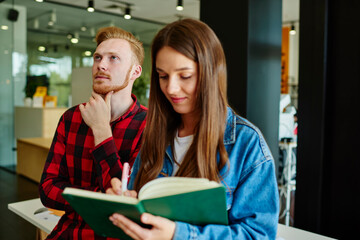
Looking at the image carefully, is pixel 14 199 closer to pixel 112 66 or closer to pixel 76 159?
pixel 76 159

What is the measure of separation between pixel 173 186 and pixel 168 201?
4cm

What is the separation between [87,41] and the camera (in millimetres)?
6414

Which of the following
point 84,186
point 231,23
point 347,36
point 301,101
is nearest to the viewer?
point 84,186

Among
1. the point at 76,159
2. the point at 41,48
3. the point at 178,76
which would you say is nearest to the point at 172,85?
the point at 178,76

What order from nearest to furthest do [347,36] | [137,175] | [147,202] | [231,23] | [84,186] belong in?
1. [147,202]
2. [137,175]
3. [84,186]
4. [347,36]
5. [231,23]

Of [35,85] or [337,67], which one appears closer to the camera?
[337,67]

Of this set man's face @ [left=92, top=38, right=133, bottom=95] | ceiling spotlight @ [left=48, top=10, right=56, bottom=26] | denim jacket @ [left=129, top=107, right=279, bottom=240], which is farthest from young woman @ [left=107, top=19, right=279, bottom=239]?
ceiling spotlight @ [left=48, top=10, right=56, bottom=26]

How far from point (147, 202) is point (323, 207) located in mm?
2115

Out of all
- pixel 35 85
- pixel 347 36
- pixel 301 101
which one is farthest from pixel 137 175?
pixel 35 85

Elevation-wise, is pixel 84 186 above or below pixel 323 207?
above

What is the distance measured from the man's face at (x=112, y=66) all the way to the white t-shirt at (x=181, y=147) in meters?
0.45

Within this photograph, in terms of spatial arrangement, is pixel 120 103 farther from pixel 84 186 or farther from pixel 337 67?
pixel 337 67

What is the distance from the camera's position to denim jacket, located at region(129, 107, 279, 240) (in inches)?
34.8

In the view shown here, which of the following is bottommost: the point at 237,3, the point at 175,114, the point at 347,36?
the point at 175,114
